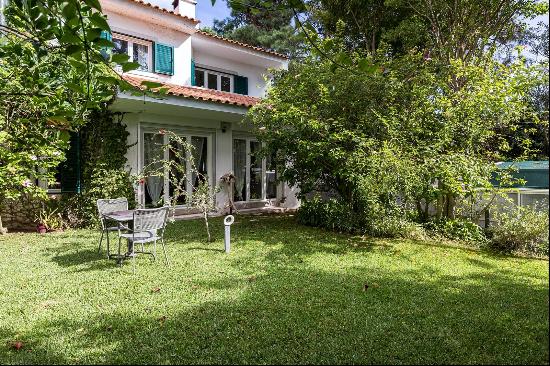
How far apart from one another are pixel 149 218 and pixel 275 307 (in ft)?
9.15

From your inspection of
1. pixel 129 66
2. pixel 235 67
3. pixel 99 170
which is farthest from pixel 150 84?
pixel 235 67

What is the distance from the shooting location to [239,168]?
14688mm

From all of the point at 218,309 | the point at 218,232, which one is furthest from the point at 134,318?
the point at 218,232

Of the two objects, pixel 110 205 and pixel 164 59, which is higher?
pixel 164 59

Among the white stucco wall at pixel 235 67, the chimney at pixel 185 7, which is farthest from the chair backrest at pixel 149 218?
the chimney at pixel 185 7

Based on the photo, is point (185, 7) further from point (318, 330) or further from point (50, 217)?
point (318, 330)

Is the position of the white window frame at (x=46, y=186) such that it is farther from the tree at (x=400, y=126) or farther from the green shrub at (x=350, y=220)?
the green shrub at (x=350, y=220)

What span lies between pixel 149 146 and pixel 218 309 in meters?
8.55

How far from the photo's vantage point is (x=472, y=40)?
10.3 m

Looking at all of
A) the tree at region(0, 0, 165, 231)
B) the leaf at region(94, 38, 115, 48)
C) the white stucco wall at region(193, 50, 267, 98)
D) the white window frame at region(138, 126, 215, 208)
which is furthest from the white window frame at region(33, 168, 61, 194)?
the leaf at region(94, 38, 115, 48)

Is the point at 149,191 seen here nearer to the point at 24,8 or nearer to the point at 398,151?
the point at 398,151

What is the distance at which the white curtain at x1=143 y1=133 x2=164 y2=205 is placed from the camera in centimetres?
1198

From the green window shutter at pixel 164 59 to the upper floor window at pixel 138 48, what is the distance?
0.89 feet

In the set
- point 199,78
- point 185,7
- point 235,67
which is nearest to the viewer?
point 185,7
